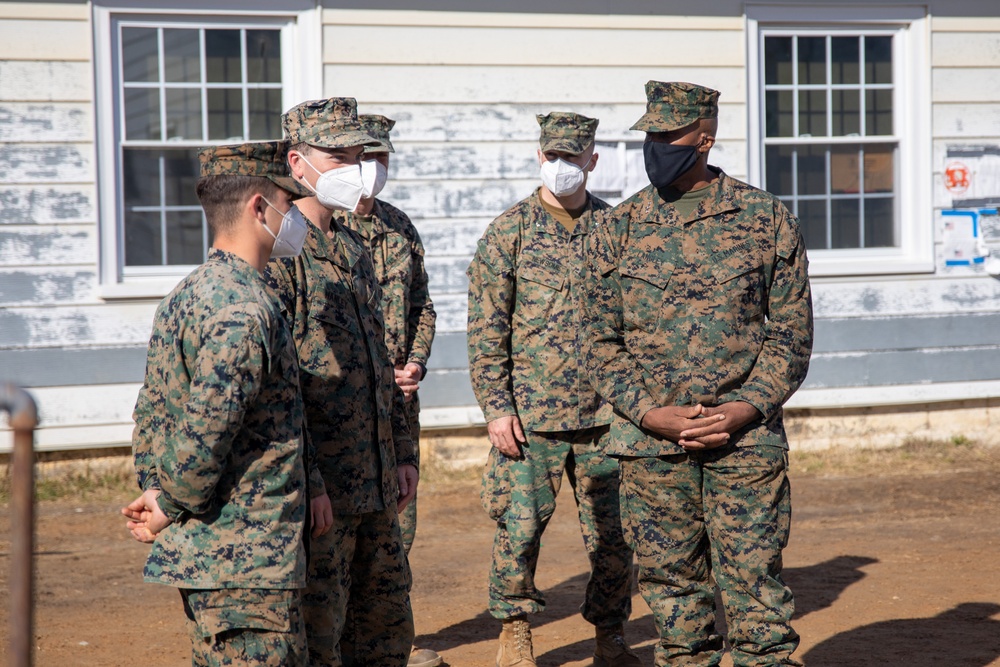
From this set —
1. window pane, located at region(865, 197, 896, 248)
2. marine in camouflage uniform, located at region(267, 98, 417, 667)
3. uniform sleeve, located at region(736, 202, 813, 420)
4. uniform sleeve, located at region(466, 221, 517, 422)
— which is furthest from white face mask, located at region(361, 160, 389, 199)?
window pane, located at region(865, 197, 896, 248)

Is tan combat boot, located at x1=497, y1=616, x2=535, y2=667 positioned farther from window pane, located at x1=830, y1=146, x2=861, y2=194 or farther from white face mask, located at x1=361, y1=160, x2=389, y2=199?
window pane, located at x1=830, y1=146, x2=861, y2=194

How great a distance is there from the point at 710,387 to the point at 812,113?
6.05 meters

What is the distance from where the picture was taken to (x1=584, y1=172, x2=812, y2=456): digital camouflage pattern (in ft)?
12.2

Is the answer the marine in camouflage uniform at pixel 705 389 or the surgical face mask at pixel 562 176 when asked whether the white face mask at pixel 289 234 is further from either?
the surgical face mask at pixel 562 176

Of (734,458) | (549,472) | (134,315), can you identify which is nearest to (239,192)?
(734,458)

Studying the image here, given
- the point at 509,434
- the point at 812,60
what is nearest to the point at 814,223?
the point at 812,60

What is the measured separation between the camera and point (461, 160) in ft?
27.4

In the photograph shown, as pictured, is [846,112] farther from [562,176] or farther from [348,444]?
[348,444]

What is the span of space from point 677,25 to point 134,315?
467 cm

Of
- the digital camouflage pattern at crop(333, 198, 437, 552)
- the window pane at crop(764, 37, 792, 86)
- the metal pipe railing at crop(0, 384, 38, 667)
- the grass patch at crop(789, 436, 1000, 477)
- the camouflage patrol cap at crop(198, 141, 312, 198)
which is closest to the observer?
the metal pipe railing at crop(0, 384, 38, 667)

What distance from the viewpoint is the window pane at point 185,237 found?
8.05m

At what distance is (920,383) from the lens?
9133 mm

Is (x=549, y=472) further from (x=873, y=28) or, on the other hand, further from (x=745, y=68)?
(x=873, y=28)

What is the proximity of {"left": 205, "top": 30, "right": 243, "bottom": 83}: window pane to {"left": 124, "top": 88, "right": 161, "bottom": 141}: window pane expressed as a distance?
42 cm
